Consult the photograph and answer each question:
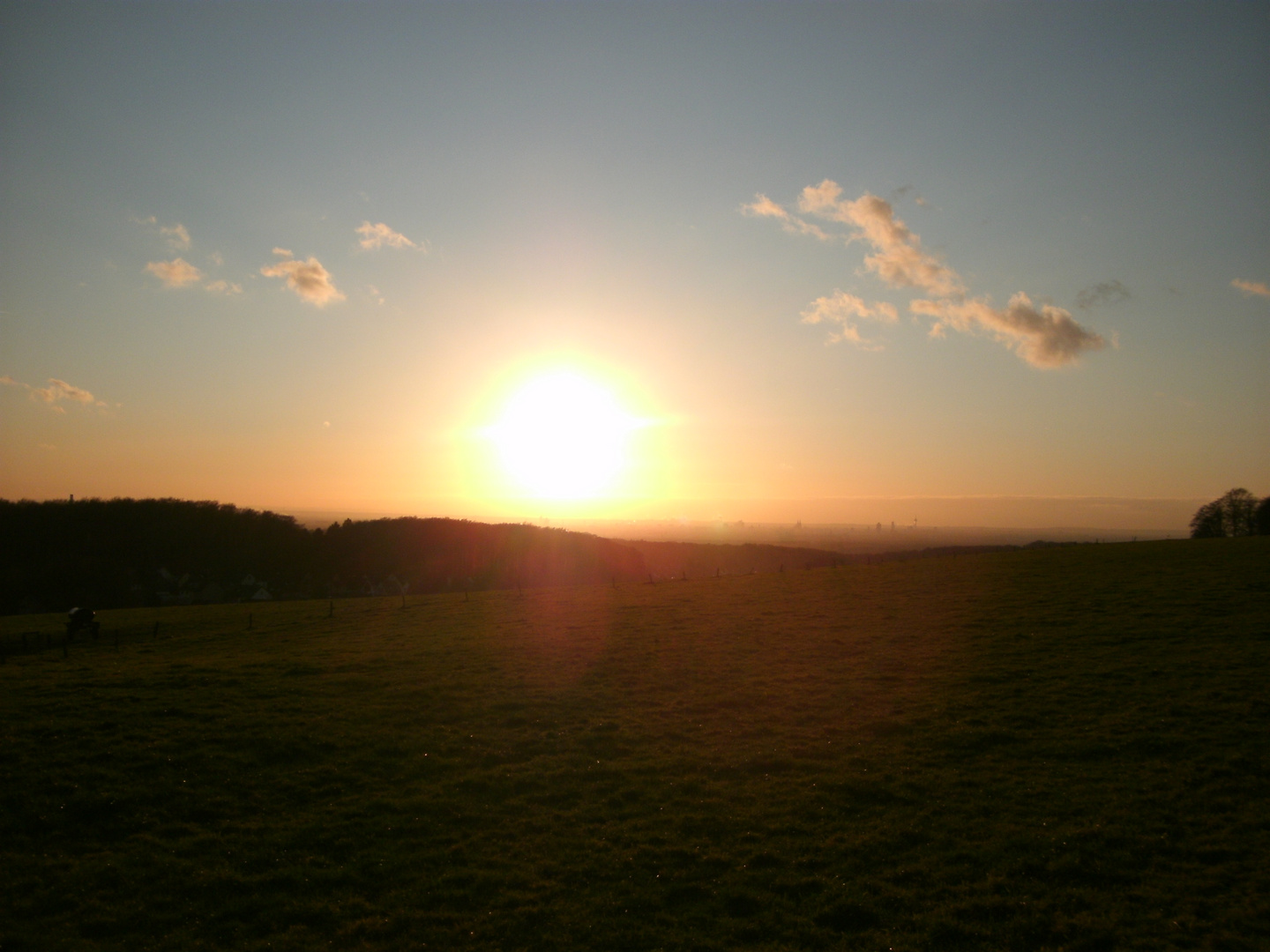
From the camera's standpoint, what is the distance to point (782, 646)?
117ft

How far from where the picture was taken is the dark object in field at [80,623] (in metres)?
41.1

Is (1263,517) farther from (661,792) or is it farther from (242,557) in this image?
(242,557)

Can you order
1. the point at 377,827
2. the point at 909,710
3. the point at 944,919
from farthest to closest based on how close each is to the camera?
the point at 909,710, the point at 377,827, the point at 944,919

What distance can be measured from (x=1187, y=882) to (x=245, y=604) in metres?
66.5

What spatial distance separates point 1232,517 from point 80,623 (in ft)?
443

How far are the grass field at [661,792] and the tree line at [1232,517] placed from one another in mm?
75370

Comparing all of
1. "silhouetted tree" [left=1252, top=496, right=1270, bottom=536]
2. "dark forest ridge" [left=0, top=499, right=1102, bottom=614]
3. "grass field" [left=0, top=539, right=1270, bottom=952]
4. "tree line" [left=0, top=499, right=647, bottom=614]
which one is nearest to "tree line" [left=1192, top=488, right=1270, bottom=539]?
"silhouetted tree" [left=1252, top=496, right=1270, bottom=536]

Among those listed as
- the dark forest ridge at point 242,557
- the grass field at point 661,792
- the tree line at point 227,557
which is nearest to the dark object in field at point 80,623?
the grass field at point 661,792

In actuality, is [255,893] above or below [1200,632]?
below

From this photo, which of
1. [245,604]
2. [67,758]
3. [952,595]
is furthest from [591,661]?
[245,604]

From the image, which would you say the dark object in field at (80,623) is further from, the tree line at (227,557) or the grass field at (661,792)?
the tree line at (227,557)

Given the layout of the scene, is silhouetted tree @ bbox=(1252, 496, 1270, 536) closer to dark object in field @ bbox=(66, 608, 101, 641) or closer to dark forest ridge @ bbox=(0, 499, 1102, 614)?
dark forest ridge @ bbox=(0, 499, 1102, 614)

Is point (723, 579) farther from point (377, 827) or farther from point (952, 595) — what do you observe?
point (377, 827)

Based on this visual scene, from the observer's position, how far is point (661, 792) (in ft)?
60.6
